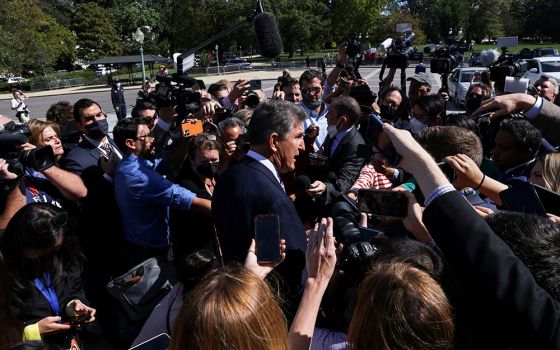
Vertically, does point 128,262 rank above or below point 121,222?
below

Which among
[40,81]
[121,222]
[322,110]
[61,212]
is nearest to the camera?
[61,212]

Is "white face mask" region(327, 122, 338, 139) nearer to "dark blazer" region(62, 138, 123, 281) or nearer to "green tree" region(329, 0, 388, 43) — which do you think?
"dark blazer" region(62, 138, 123, 281)

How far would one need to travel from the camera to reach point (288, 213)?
2.61 meters

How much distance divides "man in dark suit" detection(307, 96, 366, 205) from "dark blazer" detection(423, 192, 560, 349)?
2.35 m

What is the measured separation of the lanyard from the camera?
2.80 meters

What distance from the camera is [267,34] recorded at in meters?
4.17

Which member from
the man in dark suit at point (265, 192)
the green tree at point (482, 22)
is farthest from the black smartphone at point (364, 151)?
the green tree at point (482, 22)

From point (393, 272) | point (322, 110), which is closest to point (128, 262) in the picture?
point (393, 272)

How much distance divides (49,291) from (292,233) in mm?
1542

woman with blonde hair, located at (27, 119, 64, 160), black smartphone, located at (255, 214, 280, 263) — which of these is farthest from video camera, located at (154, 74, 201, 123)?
black smartphone, located at (255, 214, 280, 263)

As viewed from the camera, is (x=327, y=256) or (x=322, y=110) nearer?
(x=327, y=256)

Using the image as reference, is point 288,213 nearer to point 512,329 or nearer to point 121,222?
point 512,329

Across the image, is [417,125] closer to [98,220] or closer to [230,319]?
[98,220]

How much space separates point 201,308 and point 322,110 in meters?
5.04
